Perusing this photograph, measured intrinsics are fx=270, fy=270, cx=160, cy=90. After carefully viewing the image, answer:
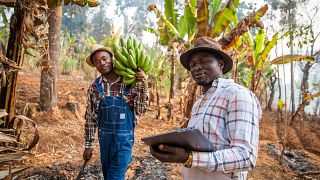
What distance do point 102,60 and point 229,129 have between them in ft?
5.68

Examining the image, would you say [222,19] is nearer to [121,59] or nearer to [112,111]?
[121,59]

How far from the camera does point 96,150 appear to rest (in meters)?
4.93

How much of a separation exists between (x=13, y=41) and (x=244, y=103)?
78.8 inches

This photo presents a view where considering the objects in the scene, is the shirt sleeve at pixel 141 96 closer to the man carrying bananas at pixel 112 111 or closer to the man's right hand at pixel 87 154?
the man carrying bananas at pixel 112 111

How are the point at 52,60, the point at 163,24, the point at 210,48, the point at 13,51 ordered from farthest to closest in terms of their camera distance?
the point at 163,24 < the point at 52,60 < the point at 13,51 < the point at 210,48

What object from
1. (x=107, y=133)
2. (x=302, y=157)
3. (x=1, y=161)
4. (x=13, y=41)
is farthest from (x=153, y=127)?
(x=1, y=161)

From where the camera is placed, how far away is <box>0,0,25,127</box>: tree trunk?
2.29m

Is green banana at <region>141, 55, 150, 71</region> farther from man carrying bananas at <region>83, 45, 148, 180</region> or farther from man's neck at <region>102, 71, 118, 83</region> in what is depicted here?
man's neck at <region>102, 71, 118, 83</region>

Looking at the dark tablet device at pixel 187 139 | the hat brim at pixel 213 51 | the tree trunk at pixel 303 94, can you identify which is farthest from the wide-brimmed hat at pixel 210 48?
the tree trunk at pixel 303 94

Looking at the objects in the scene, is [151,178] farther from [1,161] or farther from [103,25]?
[103,25]

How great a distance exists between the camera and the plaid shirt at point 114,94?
2691mm

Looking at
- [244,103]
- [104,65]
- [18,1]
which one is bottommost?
[244,103]

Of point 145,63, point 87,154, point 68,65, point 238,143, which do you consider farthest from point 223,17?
point 68,65

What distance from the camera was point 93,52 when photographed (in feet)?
8.74
